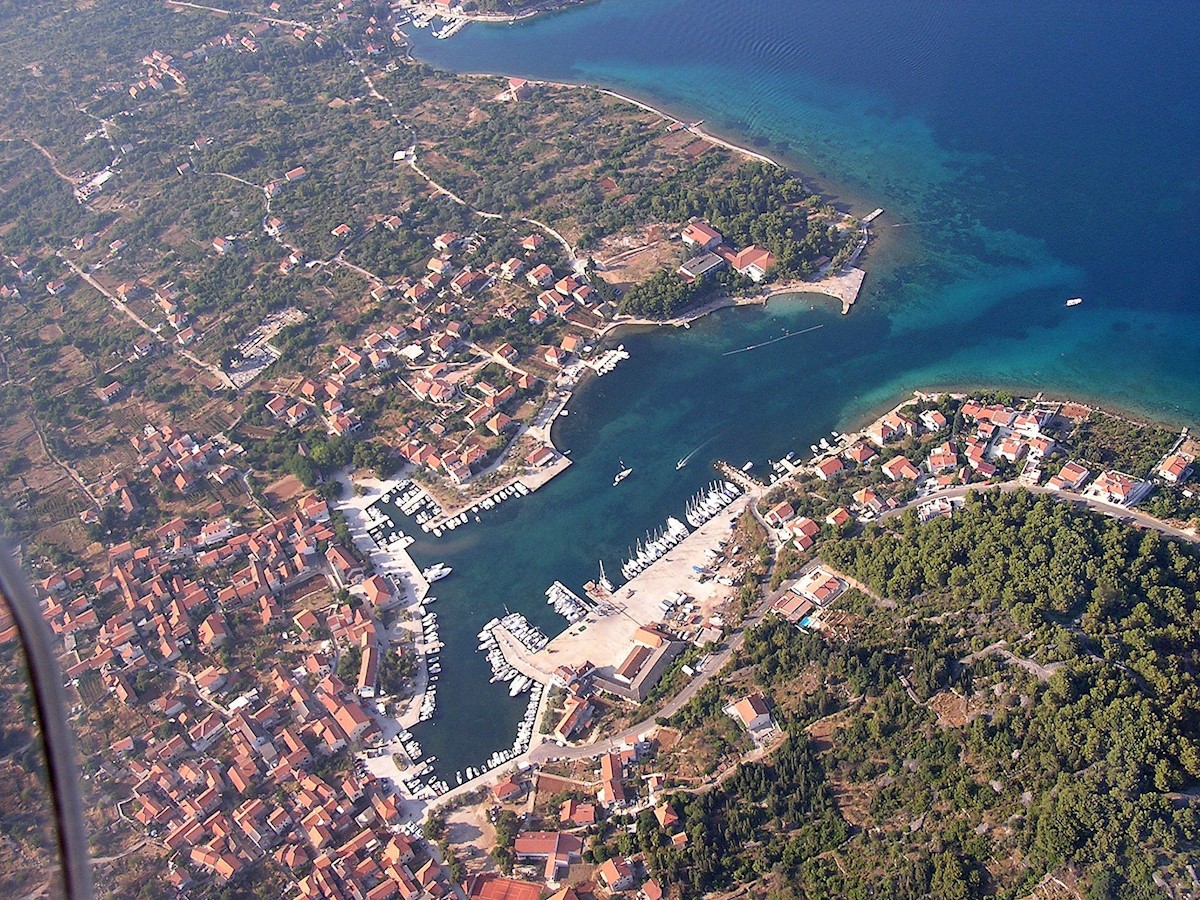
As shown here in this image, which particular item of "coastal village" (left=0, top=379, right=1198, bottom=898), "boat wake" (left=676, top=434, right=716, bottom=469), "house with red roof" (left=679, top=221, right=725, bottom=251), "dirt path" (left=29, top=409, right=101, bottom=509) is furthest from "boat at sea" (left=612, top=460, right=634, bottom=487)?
"dirt path" (left=29, top=409, right=101, bottom=509)

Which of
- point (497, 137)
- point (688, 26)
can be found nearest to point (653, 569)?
point (497, 137)

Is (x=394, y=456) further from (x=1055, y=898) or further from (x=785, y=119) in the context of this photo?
A: (x=785, y=119)

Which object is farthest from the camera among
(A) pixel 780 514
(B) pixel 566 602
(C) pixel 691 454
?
(C) pixel 691 454

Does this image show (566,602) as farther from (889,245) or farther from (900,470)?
(889,245)

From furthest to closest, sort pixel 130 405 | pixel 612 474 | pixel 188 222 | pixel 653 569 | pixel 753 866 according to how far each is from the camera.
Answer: pixel 188 222 → pixel 130 405 → pixel 612 474 → pixel 653 569 → pixel 753 866

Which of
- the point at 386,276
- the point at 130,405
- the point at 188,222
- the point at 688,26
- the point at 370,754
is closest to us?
the point at 370,754

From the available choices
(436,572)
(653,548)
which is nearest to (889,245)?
(653,548)

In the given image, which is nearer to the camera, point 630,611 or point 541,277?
point 630,611

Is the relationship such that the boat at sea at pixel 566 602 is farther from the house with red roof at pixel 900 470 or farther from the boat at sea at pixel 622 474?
the house with red roof at pixel 900 470
